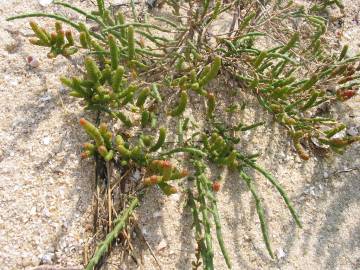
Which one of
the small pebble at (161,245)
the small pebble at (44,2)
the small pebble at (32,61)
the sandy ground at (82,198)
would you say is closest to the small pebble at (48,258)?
the sandy ground at (82,198)

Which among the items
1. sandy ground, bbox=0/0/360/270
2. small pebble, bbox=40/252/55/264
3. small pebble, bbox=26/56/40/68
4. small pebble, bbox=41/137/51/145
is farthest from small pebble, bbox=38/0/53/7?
small pebble, bbox=40/252/55/264

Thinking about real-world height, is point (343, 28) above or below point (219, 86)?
above

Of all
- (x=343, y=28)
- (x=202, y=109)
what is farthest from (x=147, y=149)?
(x=343, y=28)

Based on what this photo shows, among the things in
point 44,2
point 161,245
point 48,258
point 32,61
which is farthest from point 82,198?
point 44,2

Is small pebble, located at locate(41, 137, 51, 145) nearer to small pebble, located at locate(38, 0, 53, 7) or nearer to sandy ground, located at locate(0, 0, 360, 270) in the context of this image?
sandy ground, located at locate(0, 0, 360, 270)

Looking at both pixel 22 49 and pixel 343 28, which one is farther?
pixel 343 28

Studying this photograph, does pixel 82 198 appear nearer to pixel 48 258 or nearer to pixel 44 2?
pixel 48 258

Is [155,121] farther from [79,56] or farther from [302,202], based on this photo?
[302,202]

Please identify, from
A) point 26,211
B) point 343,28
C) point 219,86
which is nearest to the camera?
point 26,211
